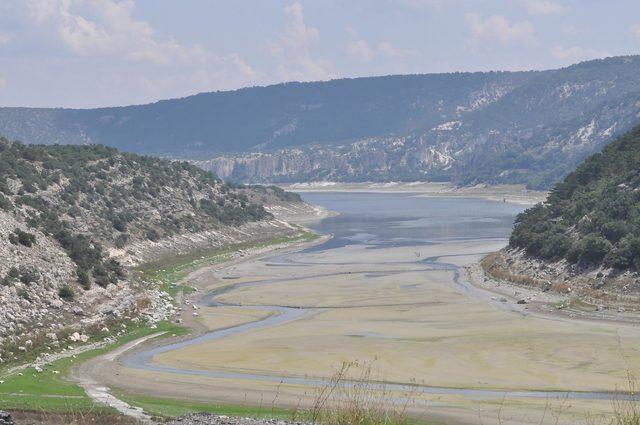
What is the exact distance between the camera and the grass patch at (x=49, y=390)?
37375 millimetres

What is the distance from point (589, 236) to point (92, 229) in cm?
4990

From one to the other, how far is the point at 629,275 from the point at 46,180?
2484 inches

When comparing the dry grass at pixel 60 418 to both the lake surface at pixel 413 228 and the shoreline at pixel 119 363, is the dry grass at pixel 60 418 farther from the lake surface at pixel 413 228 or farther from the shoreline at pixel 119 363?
the lake surface at pixel 413 228

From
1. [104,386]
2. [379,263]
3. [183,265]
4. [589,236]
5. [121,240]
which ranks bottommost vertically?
[183,265]

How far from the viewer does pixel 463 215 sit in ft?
623

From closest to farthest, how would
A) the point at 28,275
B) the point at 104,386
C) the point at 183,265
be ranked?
1. the point at 104,386
2. the point at 28,275
3. the point at 183,265

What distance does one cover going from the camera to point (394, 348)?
5309 cm

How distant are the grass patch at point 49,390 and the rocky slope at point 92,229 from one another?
2751mm

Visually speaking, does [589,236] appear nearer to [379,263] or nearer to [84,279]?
[379,263]

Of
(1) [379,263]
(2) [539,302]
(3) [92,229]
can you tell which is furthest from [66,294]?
(1) [379,263]

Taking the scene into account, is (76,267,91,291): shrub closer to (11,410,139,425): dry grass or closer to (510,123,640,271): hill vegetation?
(11,410,139,425): dry grass

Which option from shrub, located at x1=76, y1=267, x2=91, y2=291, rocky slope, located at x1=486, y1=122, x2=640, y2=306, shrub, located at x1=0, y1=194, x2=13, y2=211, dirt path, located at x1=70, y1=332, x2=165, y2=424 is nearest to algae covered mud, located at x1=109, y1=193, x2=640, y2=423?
dirt path, located at x1=70, y1=332, x2=165, y2=424

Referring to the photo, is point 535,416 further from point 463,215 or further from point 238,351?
point 463,215

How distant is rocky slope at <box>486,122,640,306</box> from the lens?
2825 inches
